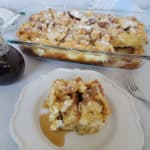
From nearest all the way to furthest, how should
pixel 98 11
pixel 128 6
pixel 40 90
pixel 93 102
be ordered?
pixel 93 102
pixel 40 90
pixel 98 11
pixel 128 6

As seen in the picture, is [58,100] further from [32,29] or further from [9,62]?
[32,29]

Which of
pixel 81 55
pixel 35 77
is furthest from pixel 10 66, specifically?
pixel 81 55

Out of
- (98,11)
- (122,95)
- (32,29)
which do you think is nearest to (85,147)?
(122,95)

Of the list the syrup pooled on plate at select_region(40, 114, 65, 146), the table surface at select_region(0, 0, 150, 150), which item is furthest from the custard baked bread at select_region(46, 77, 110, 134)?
the table surface at select_region(0, 0, 150, 150)

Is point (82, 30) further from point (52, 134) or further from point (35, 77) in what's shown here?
point (52, 134)

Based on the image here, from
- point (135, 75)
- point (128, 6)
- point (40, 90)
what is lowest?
point (40, 90)

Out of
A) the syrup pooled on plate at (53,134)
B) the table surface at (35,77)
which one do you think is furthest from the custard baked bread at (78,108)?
the table surface at (35,77)

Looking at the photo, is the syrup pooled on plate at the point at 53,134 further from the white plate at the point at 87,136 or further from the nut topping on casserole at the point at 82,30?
the nut topping on casserole at the point at 82,30

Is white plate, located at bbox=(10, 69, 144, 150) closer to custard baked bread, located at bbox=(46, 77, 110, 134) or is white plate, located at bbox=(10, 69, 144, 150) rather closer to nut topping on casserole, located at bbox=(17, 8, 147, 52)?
custard baked bread, located at bbox=(46, 77, 110, 134)
